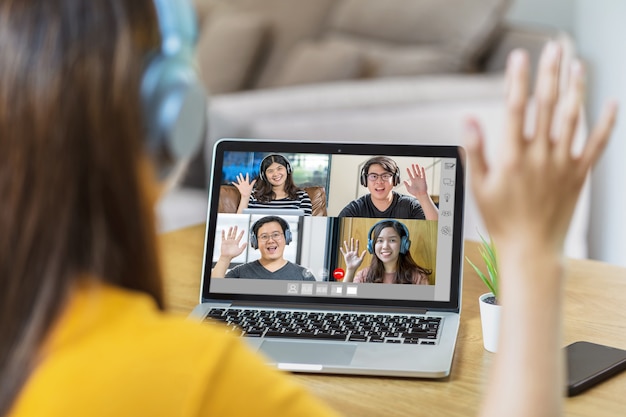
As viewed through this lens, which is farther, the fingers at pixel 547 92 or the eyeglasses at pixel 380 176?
the eyeglasses at pixel 380 176

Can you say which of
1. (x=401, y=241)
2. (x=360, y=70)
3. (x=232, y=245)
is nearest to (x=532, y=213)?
(x=401, y=241)

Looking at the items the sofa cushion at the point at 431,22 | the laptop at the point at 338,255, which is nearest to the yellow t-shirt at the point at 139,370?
the laptop at the point at 338,255

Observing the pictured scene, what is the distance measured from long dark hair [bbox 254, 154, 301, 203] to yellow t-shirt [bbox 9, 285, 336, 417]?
634 millimetres

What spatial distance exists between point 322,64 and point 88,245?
2692mm

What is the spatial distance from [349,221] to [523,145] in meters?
0.54

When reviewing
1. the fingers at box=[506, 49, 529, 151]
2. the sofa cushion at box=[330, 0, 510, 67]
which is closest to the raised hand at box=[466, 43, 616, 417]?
the fingers at box=[506, 49, 529, 151]

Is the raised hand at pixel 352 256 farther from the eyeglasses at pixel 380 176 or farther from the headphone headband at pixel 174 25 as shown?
the headphone headband at pixel 174 25

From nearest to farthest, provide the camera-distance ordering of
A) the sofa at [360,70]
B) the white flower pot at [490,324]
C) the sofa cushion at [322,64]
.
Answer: the white flower pot at [490,324], the sofa at [360,70], the sofa cushion at [322,64]

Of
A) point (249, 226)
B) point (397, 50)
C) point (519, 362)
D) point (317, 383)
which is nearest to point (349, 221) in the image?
point (249, 226)

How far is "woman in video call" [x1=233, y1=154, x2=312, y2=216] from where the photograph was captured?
3.96ft

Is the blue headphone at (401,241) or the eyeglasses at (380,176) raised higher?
the eyeglasses at (380,176)

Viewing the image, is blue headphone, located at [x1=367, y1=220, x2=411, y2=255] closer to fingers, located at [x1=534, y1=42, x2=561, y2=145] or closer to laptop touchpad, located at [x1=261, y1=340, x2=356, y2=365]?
laptop touchpad, located at [x1=261, y1=340, x2=356, y2=365]

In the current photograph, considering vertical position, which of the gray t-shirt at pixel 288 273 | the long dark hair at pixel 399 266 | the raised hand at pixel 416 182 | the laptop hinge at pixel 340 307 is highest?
the raised hand at pixel 416 182

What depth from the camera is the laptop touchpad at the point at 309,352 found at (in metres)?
1.00
